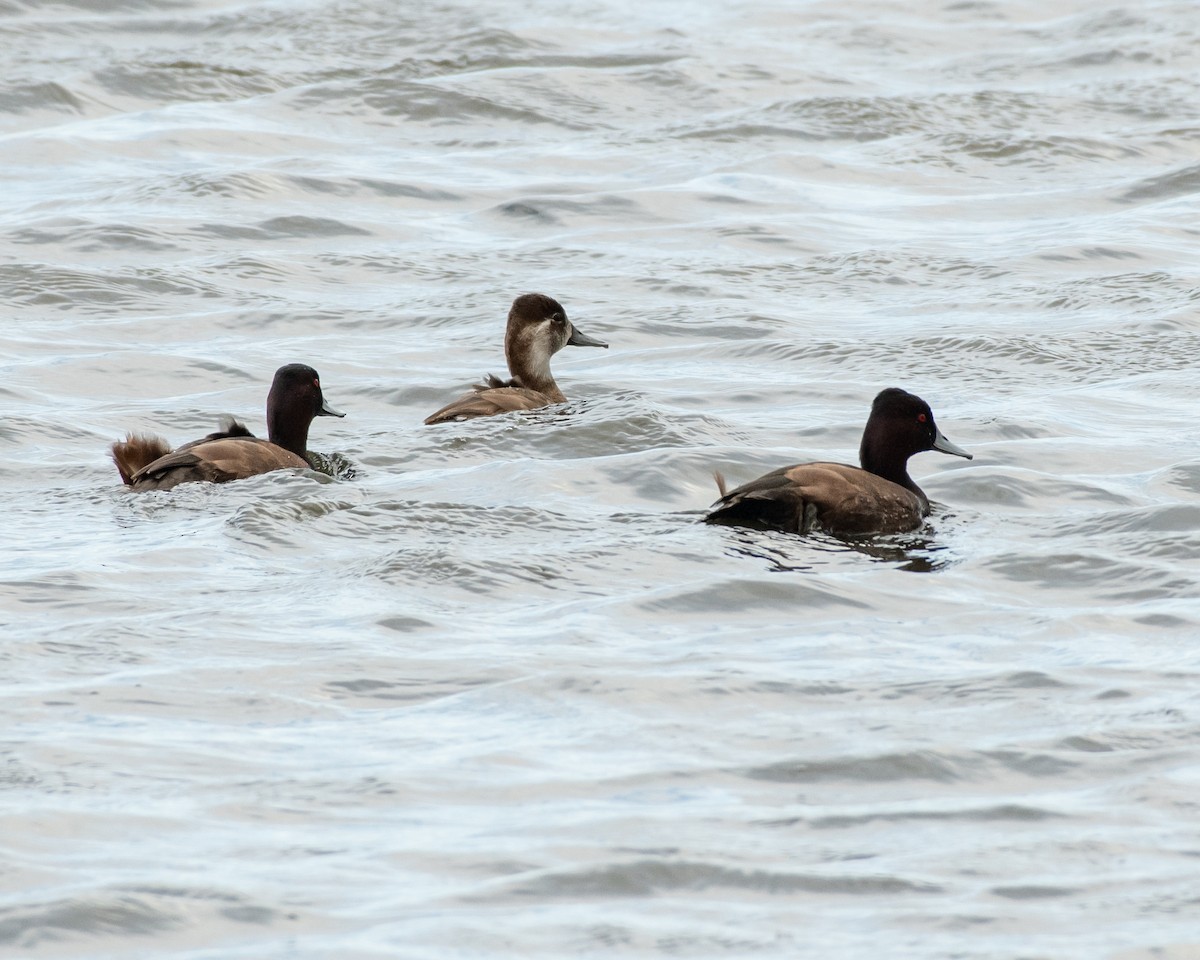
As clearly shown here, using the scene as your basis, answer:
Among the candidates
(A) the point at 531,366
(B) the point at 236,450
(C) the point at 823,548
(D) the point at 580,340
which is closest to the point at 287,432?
(B) the point at 236,450

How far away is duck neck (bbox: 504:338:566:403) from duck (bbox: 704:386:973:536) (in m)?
2.82

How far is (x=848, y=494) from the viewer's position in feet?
28.6

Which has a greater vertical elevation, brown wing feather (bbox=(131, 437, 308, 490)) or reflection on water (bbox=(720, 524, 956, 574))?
brown wing feather (bbox=(131, 437, 308, 490))

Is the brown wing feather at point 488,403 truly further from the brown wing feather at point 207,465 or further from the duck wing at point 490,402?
the brown wing feather at point 207,465

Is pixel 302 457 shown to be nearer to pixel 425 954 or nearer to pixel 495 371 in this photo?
pixel 495 371

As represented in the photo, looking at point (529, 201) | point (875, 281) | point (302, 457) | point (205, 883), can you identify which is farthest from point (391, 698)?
point (529, 201)

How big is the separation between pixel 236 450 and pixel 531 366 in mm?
2898

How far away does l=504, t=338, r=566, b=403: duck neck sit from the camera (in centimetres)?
1203

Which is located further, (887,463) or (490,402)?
(490,402)

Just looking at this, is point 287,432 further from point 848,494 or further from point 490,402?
point 848,494

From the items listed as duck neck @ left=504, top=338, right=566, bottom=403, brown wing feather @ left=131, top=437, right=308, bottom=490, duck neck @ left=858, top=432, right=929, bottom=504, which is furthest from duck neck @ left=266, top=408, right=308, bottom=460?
duck neck @ left=858, top=432, right=929, bottom=504

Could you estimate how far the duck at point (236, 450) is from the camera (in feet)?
30.4

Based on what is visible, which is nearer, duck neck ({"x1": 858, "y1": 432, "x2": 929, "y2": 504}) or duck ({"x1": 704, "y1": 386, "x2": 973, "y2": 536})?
duck ({"x1": 704, "y1": 386, "x2": 973, "y2": 536})

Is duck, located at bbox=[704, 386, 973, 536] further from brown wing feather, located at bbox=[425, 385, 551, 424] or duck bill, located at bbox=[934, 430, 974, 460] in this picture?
brown wing feather, located at bbox=[425, 385, 551, 424]
